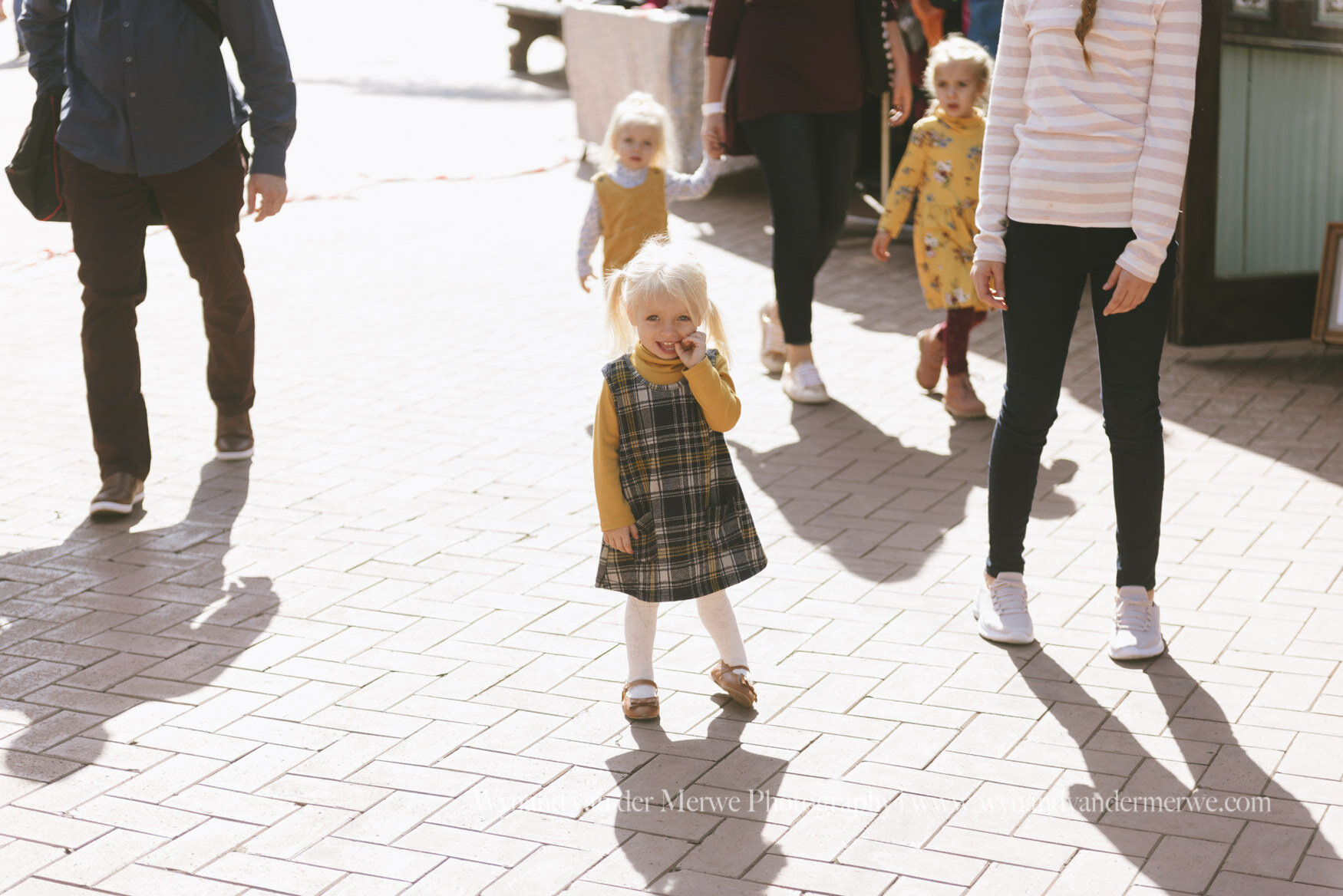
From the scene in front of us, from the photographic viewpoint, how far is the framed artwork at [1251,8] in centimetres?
656

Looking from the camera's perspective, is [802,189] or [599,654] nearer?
[599,654]

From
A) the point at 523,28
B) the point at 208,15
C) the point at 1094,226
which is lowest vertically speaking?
the point at 523,28

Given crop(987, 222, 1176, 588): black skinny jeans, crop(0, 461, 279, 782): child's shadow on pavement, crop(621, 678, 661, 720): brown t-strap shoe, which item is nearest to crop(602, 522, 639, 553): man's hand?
crop(621, 678, 661, 720): brown t-strap shoe

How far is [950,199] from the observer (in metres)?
5.98

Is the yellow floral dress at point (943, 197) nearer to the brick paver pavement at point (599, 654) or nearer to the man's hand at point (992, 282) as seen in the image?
the brick paver pavement at point (599, 654)

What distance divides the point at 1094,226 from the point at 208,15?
3.05 meters

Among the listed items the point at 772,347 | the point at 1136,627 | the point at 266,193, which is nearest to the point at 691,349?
the point at 1136,627

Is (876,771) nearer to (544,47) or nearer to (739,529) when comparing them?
(739,529)

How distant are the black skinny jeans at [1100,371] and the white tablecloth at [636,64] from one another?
625 centimetres

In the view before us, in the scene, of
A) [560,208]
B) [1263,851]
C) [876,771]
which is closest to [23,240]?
[560,208]

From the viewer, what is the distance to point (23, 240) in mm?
9836

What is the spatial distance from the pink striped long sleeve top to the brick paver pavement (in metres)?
1.14

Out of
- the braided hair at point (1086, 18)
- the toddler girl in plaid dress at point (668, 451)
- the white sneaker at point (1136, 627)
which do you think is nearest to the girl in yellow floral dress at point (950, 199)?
the white sneaker at point (1136, 627)

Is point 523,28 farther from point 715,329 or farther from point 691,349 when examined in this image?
point 691,349
